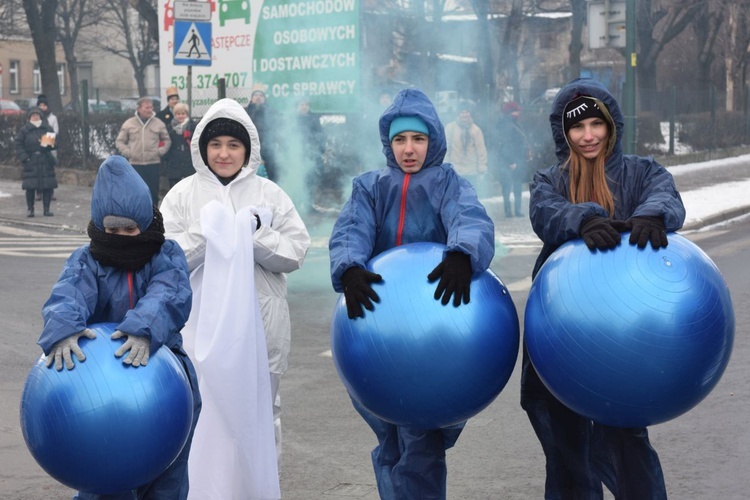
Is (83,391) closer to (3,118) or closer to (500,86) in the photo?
(500,86)

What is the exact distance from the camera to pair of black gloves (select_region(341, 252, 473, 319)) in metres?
4.16

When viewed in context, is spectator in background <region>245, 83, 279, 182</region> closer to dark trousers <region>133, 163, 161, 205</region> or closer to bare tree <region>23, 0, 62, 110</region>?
dark trousers <region>133, 163, 161, 205</region>

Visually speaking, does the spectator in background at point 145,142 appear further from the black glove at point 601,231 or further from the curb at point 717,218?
the black glove at point 601,231

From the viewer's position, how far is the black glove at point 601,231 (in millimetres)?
4078

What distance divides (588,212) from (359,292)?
0.90 meters

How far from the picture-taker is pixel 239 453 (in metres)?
5.17

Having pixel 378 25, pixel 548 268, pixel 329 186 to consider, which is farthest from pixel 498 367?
pixel 378 25

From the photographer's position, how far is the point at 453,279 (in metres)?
4.17

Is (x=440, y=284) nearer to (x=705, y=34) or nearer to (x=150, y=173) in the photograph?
(x=150, y=173)

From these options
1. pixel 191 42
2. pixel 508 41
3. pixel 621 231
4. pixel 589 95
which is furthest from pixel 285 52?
pixel 621 231

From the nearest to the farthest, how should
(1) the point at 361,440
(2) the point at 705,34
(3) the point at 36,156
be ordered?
(1) the point at 361,440 < (3) the point at 36,156 < (2) the point at 705,34

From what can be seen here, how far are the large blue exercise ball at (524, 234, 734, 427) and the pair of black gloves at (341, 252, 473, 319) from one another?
0.97 feet

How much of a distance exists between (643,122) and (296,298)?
20.0m

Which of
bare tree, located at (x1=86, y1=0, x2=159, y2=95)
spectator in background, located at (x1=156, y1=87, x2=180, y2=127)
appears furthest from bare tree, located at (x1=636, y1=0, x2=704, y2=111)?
bare tree, located at (x1=86, y1=0, x2=159, y2=95)
